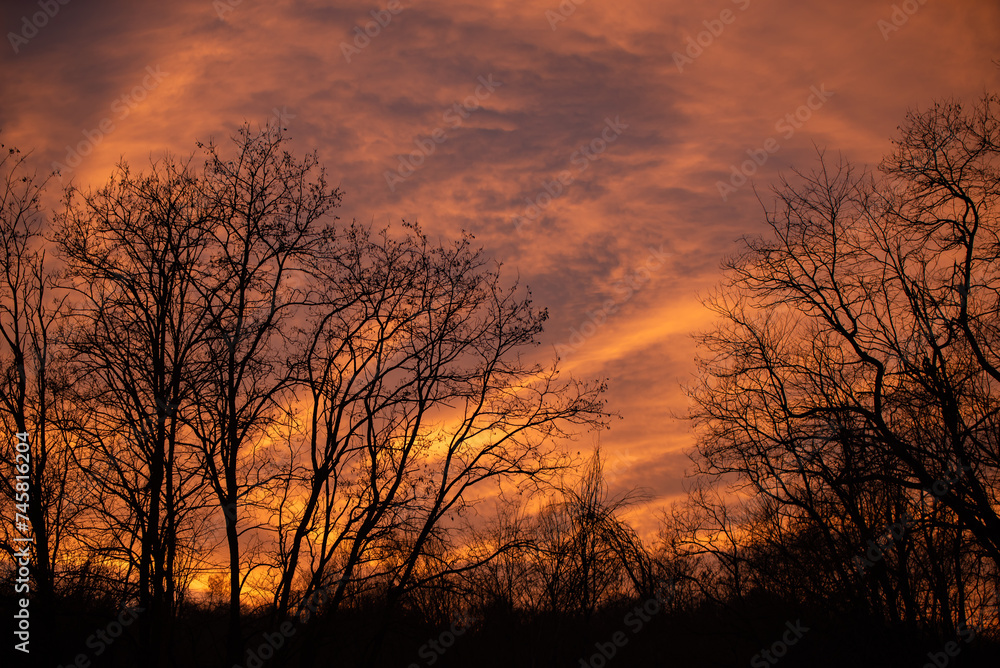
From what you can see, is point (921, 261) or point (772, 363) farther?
point (772, 363)

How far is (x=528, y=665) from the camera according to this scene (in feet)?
95.5

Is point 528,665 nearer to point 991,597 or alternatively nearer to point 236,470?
point 991,597

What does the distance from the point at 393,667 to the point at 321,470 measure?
56.5 ft

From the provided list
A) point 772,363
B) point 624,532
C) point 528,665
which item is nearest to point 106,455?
point 624,532

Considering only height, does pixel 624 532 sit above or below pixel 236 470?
below

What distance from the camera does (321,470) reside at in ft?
51.4

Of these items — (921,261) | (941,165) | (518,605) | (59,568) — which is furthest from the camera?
(518,605)

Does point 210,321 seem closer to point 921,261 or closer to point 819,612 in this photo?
point 921,261

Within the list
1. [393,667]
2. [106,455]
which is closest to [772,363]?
[106,455]

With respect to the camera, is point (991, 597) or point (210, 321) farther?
point (991, 597)

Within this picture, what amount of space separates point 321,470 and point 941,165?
598 inches

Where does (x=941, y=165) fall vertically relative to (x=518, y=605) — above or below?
above

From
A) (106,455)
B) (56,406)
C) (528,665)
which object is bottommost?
(528,665)

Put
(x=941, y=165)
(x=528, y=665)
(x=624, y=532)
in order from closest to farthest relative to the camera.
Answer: (x=941, y=165) → (x=624, y=532) → (x=528, y=665)
